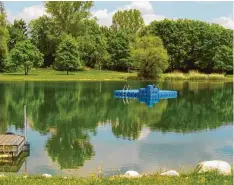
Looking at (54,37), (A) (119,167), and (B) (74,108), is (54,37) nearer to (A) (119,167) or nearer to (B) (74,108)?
(B) (74,108)

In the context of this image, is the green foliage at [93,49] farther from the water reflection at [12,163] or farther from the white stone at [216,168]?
the white stone at [216,168]

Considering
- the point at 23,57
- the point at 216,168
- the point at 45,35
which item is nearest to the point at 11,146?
the point at 216,168

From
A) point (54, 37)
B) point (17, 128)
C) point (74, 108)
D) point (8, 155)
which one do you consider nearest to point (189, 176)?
point (8, 155)

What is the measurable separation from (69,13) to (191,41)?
22484 mm

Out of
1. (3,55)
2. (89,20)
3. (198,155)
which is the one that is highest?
(89,20)

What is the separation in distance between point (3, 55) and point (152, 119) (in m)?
44.4

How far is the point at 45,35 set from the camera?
77.8 m

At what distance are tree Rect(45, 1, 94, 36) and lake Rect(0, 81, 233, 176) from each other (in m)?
45.1

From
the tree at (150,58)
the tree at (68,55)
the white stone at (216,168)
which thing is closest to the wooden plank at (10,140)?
the white stone at (216,168)

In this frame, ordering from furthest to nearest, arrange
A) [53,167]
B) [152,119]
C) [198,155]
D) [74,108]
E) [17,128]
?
[74,108] < [152,119] < [17,128] < [198,155] < [53,167]

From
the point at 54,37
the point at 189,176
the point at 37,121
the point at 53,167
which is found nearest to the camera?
the point at 189,176

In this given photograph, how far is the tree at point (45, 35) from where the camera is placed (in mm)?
76688

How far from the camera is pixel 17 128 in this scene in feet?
62.4

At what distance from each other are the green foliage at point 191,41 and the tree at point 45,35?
17.4m
